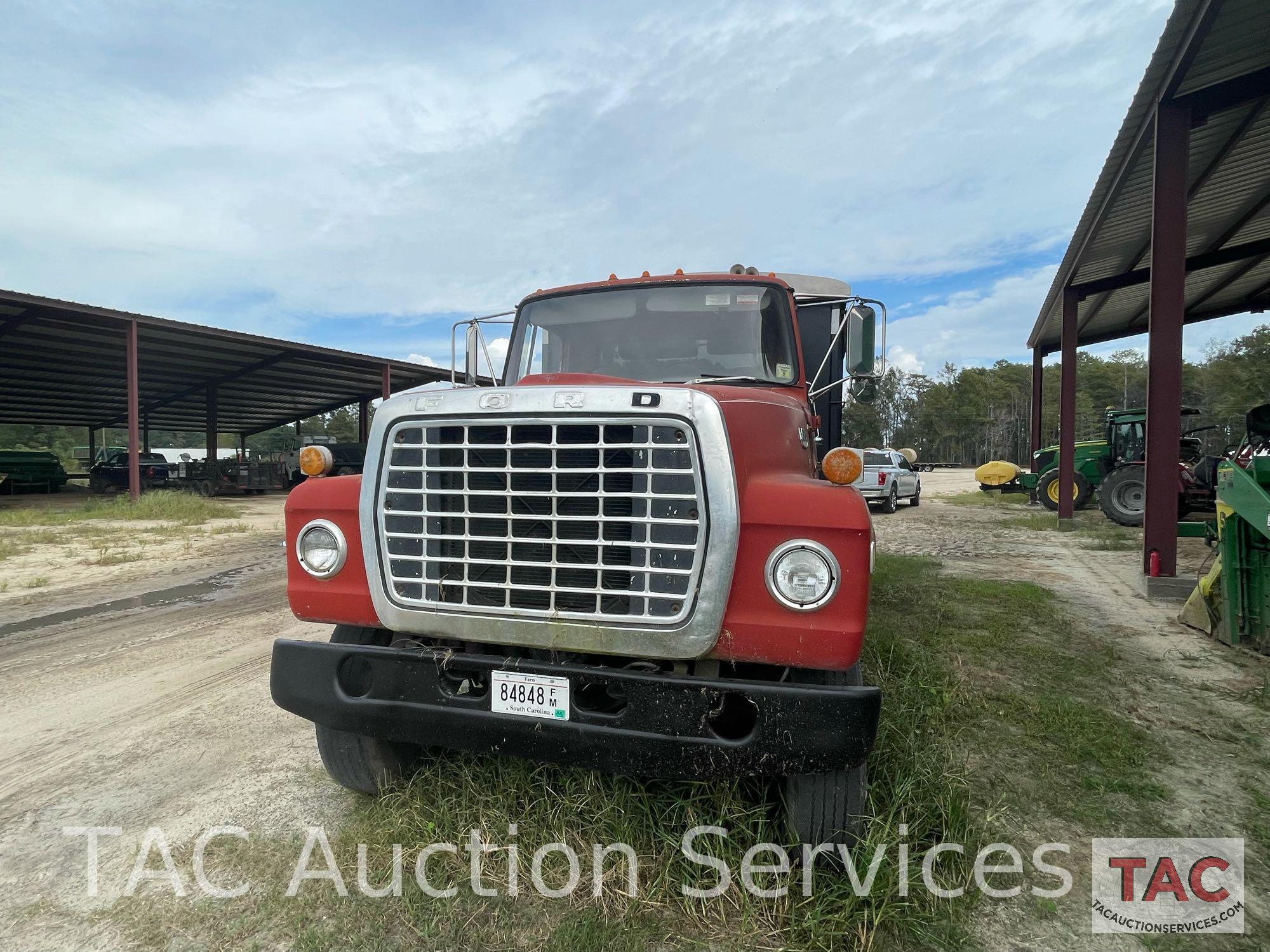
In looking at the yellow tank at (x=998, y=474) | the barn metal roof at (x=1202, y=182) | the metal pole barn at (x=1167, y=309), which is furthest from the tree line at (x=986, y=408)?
the metal pole barn at (x=1167, y=309)

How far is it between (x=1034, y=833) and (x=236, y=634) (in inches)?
217

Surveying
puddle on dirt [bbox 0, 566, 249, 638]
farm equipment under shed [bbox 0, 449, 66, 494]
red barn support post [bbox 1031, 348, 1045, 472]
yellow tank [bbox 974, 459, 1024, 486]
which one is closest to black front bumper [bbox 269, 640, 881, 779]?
puddle on dirt [bbox 0, 566, 249, 638]

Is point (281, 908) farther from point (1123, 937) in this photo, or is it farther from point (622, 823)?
point (1123, 937)

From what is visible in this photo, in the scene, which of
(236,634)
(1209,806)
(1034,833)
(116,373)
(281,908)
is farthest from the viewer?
(116,373)

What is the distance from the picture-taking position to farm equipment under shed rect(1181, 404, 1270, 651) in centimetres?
443

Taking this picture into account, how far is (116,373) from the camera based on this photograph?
72.7ft

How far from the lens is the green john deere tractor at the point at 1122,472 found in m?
10.9

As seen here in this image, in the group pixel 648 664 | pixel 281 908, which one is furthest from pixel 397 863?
pixel 648 664

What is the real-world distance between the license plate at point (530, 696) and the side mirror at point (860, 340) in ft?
8.06

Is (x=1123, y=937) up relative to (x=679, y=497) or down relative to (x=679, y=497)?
down

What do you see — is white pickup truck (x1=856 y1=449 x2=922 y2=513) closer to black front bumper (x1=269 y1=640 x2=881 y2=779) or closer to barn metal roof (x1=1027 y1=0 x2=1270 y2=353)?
barn metal roof (x1=1027 y1=0 x2=1270 y2=353)

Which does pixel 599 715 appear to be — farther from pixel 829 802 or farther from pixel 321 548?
pixel 321 548

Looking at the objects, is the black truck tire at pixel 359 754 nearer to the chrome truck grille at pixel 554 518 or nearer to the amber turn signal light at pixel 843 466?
the chrome truck grille at pixel 554 518

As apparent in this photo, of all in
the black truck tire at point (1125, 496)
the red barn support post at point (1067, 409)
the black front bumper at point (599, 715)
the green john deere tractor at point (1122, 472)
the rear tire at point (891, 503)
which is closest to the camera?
Result: the black front bumper at point (599, 715)
